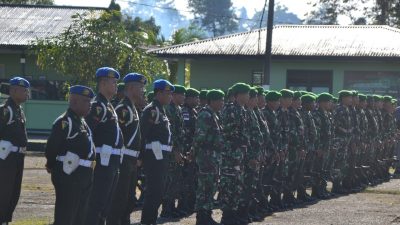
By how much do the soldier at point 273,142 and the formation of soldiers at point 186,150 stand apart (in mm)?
17

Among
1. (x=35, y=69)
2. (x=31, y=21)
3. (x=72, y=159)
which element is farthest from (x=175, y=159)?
(x=31, y=21)

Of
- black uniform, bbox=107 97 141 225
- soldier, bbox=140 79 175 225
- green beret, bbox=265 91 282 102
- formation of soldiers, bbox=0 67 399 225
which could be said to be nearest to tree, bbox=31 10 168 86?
formation of soldiers, bbox=0 67 399 225

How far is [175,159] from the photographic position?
47.3 ft

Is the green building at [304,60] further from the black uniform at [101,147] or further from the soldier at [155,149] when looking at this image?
the black uniform at [101,147]

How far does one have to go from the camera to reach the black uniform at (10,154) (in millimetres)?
12127

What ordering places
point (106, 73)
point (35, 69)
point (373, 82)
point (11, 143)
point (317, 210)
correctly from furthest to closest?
1. point (35, 69)
2. point (373, 82)
3. point (317, 210)
4. point (11, 143)
5. point (106, 73)

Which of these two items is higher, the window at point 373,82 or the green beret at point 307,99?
the window at point 373,82

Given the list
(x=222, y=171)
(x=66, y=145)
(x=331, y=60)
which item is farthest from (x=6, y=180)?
(x=331, y=60)

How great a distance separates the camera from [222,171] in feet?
46.6

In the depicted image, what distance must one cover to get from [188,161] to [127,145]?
141 inches

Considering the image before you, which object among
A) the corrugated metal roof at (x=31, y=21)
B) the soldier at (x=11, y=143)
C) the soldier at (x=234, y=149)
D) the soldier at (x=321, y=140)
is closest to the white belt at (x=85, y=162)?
the soldier at (x=11, y=143)

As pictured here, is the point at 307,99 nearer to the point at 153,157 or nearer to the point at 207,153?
the point at 207,153

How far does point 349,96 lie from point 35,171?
755 cm

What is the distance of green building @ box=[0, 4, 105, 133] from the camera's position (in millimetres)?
37312
